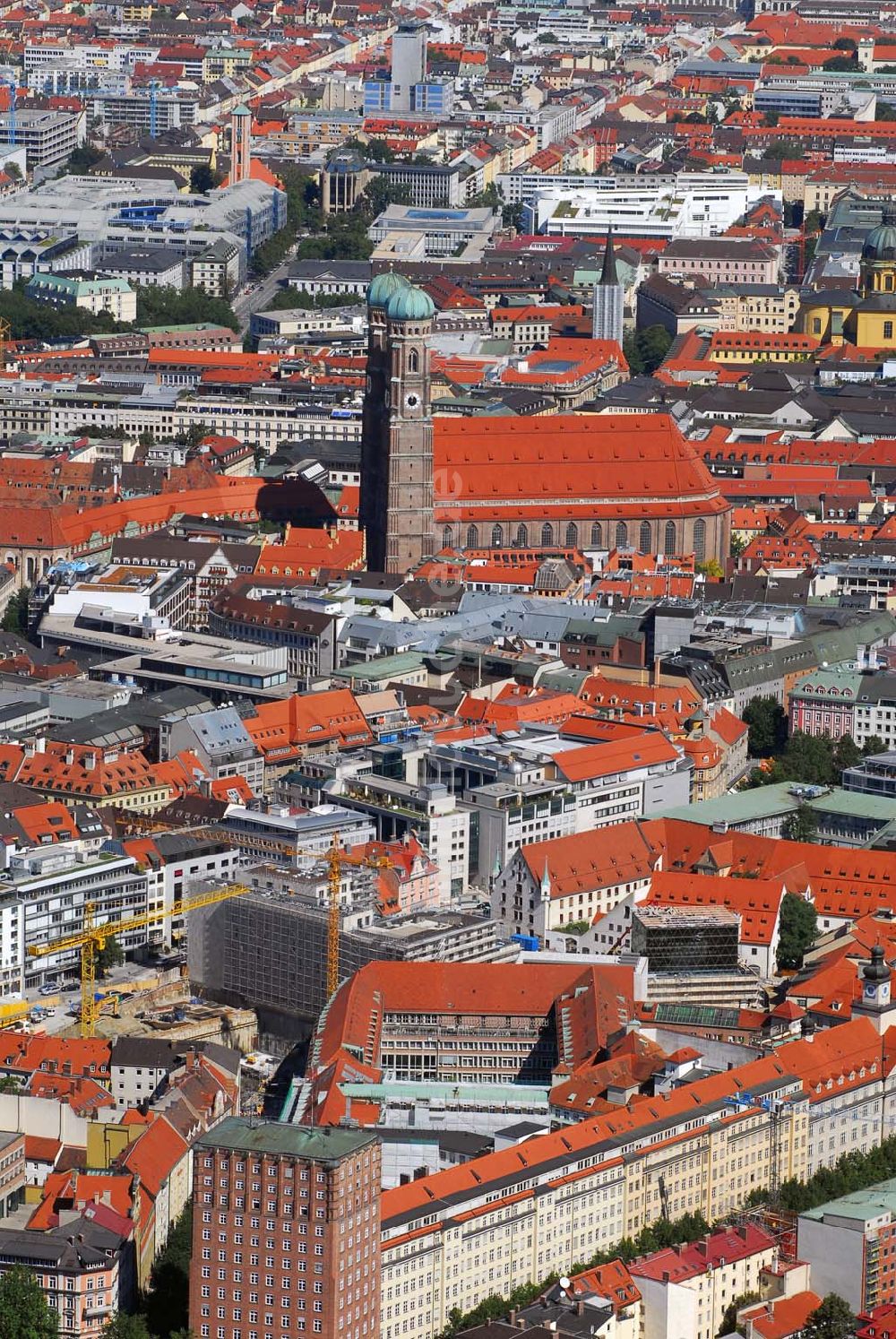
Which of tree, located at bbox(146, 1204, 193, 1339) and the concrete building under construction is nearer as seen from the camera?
tree, located at bbox(146, 1204, 193, 1339)

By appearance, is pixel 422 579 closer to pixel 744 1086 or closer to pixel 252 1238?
pixel 744 1086

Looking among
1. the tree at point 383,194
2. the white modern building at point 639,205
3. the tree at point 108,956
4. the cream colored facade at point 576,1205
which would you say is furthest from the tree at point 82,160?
the cream colored facade at point 576,1205

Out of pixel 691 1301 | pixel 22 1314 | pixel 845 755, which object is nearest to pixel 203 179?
pixel 845 755

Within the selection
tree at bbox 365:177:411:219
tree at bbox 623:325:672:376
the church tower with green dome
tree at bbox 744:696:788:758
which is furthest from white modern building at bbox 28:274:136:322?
tree at bbox 744:696:788:758

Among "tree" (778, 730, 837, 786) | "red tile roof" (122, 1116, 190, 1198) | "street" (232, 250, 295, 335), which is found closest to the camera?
"red tile roof" (122, 1116, 190, 1198)

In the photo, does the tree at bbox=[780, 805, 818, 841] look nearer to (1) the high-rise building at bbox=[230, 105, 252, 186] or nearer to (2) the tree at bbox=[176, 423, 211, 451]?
(2) the tree at bbox=[176, 423, 211, 451]
